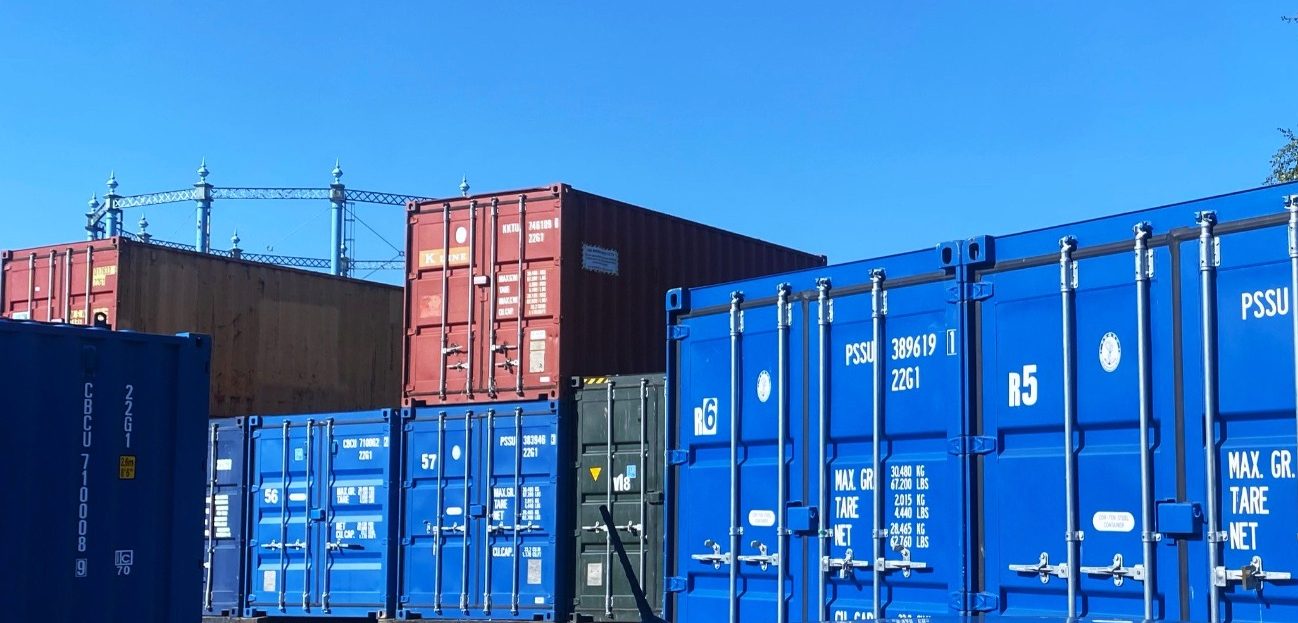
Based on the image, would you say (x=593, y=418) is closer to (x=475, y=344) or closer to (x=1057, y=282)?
(x=475, y=344)

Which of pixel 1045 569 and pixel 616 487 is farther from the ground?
pixel 616 487

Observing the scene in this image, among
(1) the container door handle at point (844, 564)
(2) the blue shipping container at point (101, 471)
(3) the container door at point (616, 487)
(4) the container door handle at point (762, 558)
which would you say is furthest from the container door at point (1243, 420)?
(2) the blue shipping container at point (101, 471)

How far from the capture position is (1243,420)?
784 cm

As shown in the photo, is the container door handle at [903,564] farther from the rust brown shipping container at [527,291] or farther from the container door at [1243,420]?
the rust brown shipping container at [527,291]

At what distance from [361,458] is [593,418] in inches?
118

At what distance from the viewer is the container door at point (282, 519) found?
1612 cm

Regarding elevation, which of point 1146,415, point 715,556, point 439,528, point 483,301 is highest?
point 483,301

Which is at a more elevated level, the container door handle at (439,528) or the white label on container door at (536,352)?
the white label on container door at (536,352)

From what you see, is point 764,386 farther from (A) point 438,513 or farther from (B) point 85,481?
(A) point 438,513

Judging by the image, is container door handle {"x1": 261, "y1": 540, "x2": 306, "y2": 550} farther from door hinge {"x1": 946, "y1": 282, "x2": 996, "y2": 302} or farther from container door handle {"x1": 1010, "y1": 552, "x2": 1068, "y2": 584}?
container door handle {"x1": 1010, "y1": 552, "x2": 1068, "y2": 584}

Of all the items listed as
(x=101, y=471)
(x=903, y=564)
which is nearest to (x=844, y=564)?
(x=903, y=564)

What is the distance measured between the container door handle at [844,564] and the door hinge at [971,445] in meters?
1.08

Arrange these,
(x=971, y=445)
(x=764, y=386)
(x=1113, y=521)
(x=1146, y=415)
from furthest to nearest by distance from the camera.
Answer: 1. (x=764, y=386)
2. (x=971, y=445)
3. (x=1113, y=521)
4. (x=1146, y=415)

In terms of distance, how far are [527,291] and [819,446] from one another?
5.27 meters
